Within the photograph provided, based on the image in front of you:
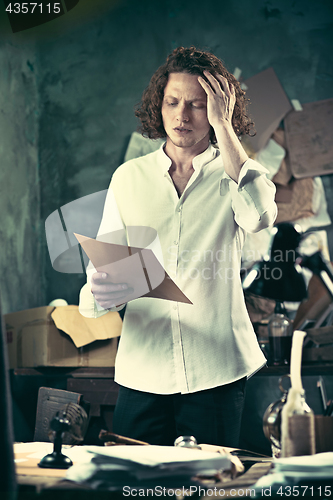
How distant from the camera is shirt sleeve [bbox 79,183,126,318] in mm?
1257

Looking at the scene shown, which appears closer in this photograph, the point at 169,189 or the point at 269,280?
the point at 169,189

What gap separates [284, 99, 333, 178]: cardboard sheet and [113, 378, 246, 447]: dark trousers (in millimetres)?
1493

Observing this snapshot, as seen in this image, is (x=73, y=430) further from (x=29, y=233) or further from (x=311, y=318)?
(x=29, y=233)

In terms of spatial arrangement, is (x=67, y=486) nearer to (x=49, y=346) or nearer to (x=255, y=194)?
(x=255, y=194)

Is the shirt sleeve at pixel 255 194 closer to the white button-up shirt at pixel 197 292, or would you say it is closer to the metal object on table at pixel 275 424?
the white button-up shirt at pixel 197 292

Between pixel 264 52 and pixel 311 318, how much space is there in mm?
1404

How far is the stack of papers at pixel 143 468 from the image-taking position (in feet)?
2.20

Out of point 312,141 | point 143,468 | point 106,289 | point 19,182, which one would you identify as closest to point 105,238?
point 106,289

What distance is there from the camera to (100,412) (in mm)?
2057

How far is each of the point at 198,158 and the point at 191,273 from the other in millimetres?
352

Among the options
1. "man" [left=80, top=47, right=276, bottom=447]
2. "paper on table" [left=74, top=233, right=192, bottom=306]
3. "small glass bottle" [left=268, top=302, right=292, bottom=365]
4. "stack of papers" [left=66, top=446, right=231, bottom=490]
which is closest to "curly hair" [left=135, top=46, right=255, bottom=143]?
"man" [left=80, top=47, right=276, bottom=447]

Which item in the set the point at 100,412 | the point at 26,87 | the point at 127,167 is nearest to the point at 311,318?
the point at 100,412

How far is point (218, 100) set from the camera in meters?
1.32

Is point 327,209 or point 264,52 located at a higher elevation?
point 264,52
